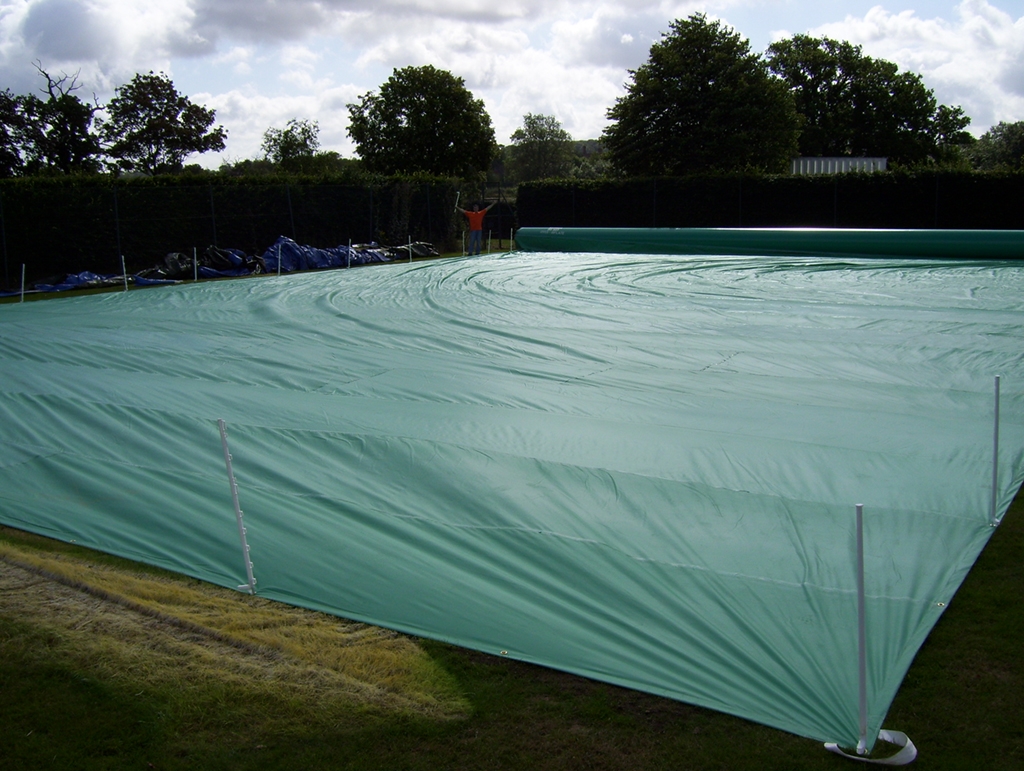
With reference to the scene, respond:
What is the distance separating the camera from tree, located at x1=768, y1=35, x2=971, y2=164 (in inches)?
1876

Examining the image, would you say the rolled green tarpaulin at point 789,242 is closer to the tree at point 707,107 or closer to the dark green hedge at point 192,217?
the dark green hedge at point 192,217

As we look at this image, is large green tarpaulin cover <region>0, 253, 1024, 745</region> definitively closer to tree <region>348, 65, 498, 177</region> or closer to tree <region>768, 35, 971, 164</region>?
tree <region>348, 65, 498, 177</region>

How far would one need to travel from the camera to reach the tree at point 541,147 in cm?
7231

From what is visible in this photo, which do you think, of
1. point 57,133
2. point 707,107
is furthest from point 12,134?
point 707,107

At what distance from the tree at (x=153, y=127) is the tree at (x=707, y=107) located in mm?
20673

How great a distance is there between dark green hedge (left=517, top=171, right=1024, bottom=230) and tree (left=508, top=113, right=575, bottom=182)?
47.8m

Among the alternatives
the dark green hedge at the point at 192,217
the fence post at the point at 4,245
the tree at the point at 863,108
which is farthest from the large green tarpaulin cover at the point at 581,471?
the tree at the point at 863,108

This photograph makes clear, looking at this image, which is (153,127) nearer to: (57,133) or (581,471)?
(57,133)

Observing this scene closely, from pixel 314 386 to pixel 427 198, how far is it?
1629cm

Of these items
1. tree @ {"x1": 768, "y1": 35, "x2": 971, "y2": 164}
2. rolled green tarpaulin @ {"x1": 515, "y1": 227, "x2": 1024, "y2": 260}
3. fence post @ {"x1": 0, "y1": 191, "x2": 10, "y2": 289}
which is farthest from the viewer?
tree @ {"x1": 768, "y1": 35, "x2": 971, "y2": 164}

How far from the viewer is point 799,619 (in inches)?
126

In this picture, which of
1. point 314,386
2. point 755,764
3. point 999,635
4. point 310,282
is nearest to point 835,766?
point 755,764

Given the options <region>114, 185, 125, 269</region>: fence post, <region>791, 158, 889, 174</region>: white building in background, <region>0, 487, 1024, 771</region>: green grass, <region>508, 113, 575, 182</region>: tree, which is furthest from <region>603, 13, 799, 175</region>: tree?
<region>508, 113, 575, 182</region>: tree

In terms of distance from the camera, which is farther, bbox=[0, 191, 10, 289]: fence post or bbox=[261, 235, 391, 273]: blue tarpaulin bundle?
bbox=[261, 235, 391, 273]: blue tarpaulin bundle
